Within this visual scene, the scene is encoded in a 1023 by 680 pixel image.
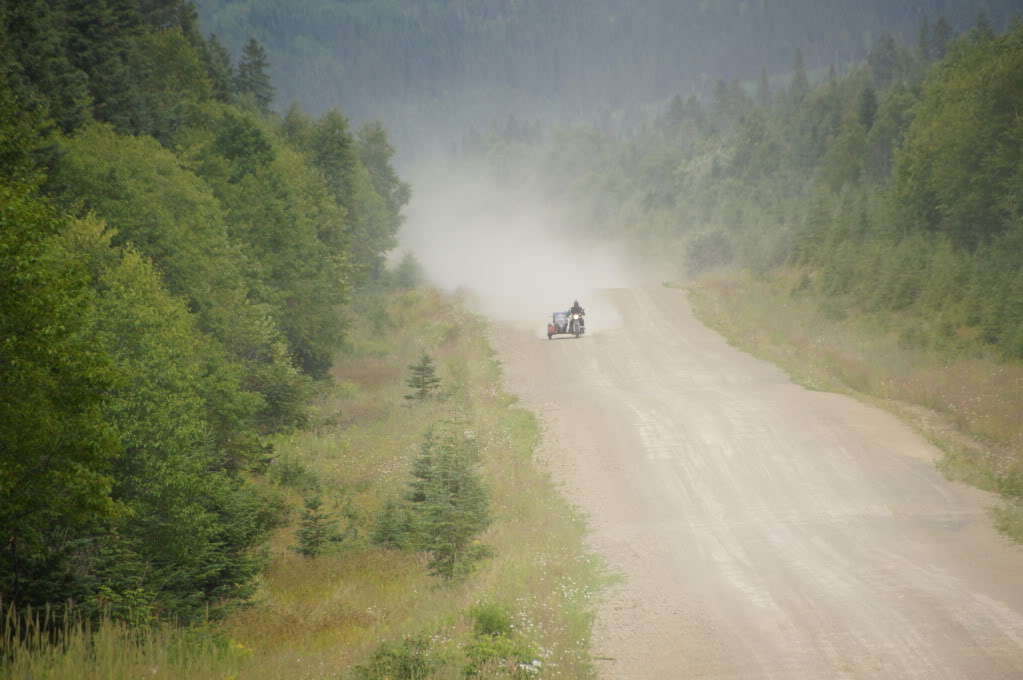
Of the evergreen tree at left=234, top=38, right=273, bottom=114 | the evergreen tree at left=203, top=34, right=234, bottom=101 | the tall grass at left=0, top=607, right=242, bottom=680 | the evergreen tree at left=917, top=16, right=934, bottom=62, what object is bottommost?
the tall grass at left=0, top=607, right=242, bottom=680

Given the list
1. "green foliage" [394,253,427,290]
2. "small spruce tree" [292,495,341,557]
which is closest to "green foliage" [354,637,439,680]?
"small spruce tree" [292,495,341,557]

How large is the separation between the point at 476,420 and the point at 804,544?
1323 cm

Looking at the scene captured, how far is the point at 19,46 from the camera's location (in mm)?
29219

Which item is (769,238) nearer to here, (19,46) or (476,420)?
(476,420)

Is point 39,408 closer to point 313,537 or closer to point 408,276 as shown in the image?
point 313,537

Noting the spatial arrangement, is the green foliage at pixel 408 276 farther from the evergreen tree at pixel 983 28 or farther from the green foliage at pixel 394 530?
the green foliage at pixel 394 530

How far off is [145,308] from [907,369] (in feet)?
80.3

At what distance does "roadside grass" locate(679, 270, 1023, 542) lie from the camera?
1853 centimetres

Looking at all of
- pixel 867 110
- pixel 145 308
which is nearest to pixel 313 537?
pixel 145 308

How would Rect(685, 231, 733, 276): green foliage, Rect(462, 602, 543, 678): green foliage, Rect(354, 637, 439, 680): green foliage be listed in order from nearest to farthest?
Rect(354, 637, 439, 680): green foliage, Rect(462, 602, 543, 678): green foliage, Rect(685, 231, 733, 276): green foliage

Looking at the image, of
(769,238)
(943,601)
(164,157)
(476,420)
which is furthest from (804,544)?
(769,238)

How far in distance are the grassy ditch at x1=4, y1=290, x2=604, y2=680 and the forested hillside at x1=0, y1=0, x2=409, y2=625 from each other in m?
1.28

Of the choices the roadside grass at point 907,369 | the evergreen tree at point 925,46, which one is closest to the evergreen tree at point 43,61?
the roadside grass at point 907,369

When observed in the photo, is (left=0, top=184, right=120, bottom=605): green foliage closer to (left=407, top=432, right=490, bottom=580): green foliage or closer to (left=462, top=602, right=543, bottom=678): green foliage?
(left=407, top=432, right=490, bottom=580): green foliage
